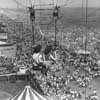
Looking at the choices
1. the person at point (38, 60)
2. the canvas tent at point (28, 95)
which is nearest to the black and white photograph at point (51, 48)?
the person at point (38, 60)

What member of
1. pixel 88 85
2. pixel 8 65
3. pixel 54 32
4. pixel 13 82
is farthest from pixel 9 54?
pixel 88 85

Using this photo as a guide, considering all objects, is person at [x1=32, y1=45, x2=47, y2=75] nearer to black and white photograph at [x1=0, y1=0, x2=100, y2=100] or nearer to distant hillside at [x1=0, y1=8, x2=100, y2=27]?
black and white photograph at [x1=0, y1=0, x2=100, y2=100]

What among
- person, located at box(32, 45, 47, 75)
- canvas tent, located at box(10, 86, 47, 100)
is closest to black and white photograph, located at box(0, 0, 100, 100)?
person, located at box(32, 45, 47, 75)

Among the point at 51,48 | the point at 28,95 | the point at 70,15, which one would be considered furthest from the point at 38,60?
the point at 70,15

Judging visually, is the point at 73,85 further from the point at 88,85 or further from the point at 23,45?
the point at 23,45

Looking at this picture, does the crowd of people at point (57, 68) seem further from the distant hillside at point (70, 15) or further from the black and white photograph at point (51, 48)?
the distant hillside at point (70, 15)
